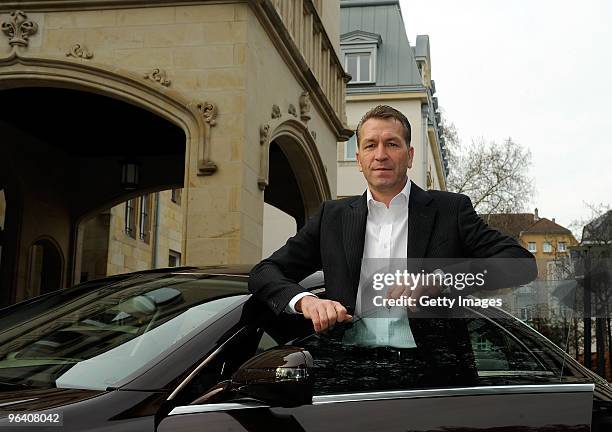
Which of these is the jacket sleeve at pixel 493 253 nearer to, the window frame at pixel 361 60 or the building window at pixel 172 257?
the building window at pixel 172 257

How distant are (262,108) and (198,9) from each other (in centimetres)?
144

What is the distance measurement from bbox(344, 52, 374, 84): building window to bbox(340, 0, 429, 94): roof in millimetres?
321

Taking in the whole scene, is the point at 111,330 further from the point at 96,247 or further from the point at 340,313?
the point at 96,247

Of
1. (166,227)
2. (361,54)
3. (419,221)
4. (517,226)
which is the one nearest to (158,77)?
(517,226)

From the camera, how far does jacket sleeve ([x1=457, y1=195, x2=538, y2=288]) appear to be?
1.97 meters

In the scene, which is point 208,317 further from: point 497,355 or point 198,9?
point 198,9

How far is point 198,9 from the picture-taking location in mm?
9242

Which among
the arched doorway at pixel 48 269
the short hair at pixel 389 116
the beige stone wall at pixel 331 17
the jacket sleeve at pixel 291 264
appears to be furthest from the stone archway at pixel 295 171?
the short hair at pixel 389 116

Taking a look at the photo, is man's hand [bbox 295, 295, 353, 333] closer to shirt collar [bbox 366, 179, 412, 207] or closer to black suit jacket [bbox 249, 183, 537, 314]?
black suit jacket [bbox 249, 183, 537, 314]

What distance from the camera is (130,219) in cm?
2108

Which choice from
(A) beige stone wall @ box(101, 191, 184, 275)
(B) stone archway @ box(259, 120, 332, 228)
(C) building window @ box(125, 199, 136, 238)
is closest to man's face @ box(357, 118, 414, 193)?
(B) stone archway @ box(259, 120, 332, 228)

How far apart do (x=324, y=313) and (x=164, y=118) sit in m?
7.52

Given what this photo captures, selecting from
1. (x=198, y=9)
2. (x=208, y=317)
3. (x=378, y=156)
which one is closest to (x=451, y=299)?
(x=378, y=156)

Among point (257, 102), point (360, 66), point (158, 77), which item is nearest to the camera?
point (158, 77)
